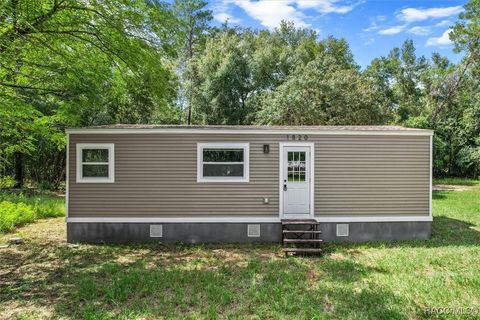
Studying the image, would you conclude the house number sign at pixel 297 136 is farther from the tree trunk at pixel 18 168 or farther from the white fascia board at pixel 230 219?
the tree trunk at pixel 18 168

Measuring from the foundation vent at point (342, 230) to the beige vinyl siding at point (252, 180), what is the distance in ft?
0.92

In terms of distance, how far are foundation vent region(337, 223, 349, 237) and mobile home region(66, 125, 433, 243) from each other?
0.02m

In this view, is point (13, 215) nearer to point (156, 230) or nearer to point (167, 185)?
point (156, 230)

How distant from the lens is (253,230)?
25.4 feet

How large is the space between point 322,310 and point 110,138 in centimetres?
594

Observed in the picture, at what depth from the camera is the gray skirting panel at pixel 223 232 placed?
764 cm

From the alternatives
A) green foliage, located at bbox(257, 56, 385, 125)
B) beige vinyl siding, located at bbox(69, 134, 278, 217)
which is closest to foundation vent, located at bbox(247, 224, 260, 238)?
beige vinyl siding, located at bbox(69, 134, 278, 217)

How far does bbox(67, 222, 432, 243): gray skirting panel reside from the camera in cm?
764

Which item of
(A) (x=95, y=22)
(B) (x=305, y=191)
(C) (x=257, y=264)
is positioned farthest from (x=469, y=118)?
(A) (x=95, y=22)

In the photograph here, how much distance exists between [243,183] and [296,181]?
1.30 m

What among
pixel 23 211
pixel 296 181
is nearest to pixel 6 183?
pixel 23 211

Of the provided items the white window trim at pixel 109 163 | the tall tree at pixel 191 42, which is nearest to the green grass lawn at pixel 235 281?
the white window trim at pixel 109 163

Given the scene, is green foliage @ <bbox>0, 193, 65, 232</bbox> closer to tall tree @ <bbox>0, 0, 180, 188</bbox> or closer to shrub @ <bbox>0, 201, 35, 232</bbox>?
shrub @ <bbox>0, 201, 35, 232</bbox>

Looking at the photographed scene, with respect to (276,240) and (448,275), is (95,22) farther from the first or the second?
(448,275)
